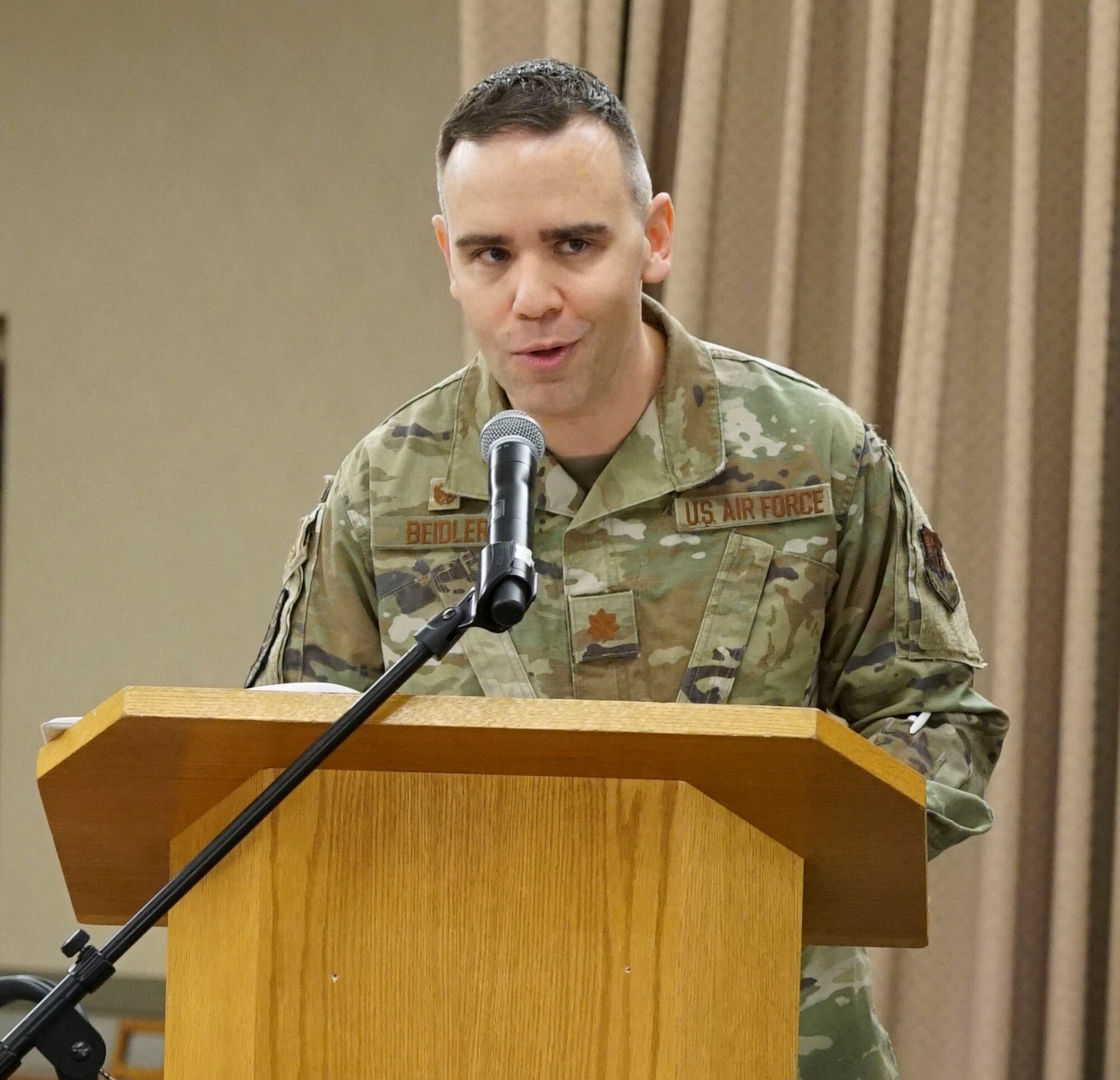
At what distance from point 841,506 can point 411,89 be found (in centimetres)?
196

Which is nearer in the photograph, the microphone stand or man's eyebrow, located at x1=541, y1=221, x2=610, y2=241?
the microphone stand

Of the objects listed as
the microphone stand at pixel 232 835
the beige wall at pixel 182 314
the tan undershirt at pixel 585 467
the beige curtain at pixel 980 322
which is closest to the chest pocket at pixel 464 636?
the tan undershirt at pixel 585 467

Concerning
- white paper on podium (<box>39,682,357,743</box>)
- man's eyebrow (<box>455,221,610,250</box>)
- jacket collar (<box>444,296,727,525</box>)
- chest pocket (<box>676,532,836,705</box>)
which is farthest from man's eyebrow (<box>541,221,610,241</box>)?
white paper on podium (<box>39,682,357,743</box>)

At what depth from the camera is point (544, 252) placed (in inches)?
51.9

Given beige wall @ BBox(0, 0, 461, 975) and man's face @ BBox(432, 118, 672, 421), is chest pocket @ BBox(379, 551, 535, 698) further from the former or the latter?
beige wall @ BBox(0, 0, 461, 975)

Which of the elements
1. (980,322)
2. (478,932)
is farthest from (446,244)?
(980,322)

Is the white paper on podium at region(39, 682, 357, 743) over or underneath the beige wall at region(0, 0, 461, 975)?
underneath

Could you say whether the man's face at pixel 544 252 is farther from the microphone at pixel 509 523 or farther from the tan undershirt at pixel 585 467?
the microphone at pixel 509 523

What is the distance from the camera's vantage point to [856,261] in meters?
2.27

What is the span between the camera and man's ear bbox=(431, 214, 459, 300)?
1362 mm

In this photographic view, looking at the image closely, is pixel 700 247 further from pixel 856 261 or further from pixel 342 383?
pixel 342 383

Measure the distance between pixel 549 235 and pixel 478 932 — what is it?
0.63m

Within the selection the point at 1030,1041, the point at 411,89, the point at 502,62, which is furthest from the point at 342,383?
the point at 1030,1041

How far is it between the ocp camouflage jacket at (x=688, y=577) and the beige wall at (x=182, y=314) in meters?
1.67
